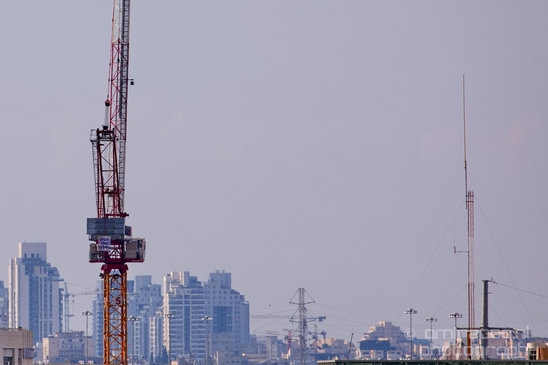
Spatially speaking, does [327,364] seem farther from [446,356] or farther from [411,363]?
[446,356]

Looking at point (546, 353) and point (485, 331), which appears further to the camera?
point (485, 331)

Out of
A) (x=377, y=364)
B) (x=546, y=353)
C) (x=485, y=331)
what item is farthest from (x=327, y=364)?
(x=485, y=331)

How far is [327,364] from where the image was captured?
478 feet

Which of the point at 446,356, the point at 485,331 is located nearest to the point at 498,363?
the point at 446,356

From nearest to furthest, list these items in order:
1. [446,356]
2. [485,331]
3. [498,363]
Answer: [498,363] → [446,356] → [485,331]

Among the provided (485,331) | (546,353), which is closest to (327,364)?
(546,353)

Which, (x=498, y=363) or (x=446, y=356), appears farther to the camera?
(x=446, y=356)

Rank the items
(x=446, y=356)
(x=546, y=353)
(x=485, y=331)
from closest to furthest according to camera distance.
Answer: (x=546, y=353)
(x=446, y=356)
(x=485, y=331)

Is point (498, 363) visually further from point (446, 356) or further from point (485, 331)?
point (485, 331)

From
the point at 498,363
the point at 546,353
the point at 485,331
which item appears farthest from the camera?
the point at 485,331

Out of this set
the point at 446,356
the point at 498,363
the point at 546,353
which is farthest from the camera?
the point at 446,356

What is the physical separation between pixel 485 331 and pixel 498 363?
53.8 meters

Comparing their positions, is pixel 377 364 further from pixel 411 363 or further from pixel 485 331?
pixel 485 331

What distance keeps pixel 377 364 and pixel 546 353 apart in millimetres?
22320
